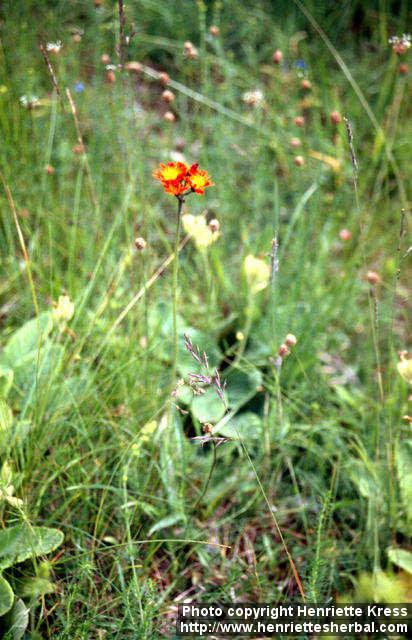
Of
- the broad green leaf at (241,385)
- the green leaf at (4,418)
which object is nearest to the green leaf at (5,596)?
the green leaf at (4,418)

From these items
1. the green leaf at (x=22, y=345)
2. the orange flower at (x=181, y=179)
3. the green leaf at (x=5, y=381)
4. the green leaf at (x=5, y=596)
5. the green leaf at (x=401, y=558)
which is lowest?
the green leaf at (x=401, y=558)

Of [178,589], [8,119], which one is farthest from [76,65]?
[178,589]

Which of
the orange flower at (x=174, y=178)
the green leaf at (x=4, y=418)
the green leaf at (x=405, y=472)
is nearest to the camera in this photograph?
the orange flower at (x=174, y=178)

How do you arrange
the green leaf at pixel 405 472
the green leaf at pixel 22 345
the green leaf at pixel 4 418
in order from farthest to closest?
the green leaf at pixel 22 345 → the green leaf at pixel 405 472 → the green leaf at pixel 4 418

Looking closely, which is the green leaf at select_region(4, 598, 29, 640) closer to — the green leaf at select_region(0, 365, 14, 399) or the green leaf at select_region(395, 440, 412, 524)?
the green leaf at select_region(0, 365, 14, 399)

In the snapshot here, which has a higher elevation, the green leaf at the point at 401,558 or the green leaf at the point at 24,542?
the green leaf at the point at 24,542

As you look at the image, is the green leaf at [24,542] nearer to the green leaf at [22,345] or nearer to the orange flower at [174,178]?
the green leaf at [22,345]

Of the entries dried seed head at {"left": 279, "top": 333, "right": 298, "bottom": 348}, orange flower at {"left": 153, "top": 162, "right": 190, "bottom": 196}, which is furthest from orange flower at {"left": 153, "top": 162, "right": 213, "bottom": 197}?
dried seed head at {"left": 279, "top": 333, "right": 298, "bottom": 348}

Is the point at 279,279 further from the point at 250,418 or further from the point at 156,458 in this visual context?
the point at 156,458
